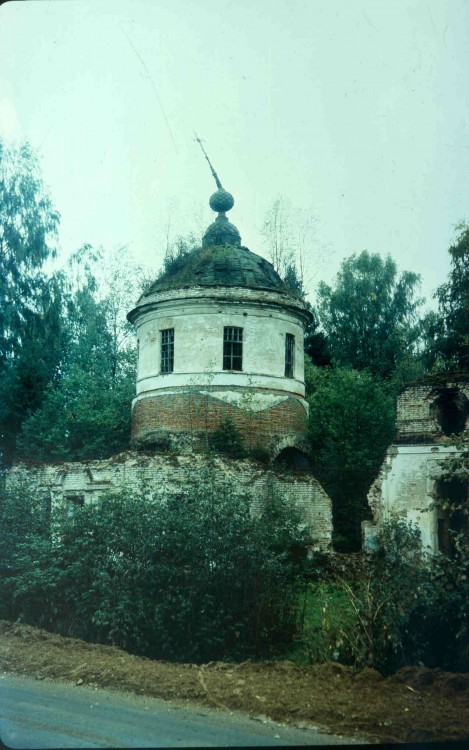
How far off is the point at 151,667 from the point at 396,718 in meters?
3.65

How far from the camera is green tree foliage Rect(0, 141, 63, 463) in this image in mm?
26484

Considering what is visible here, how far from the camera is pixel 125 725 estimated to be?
834 cm

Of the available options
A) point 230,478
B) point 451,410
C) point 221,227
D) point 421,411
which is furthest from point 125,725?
point 221,227

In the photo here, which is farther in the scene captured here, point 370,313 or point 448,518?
point 370,313

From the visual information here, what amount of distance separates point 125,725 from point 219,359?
48.3ft

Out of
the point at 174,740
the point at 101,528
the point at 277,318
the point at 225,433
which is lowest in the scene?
the point at 174,740

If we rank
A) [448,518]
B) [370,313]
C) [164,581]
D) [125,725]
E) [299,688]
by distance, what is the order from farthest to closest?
[370,313], [448,518], [164,581], [299,688], [125,725]

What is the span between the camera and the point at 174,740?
7.87 metres

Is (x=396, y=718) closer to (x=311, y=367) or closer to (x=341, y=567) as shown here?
(x=341, y=567)

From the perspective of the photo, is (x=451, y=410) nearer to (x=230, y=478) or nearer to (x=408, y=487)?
(x=408, y=487)

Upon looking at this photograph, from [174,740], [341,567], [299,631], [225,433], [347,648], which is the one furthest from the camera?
[225,433]

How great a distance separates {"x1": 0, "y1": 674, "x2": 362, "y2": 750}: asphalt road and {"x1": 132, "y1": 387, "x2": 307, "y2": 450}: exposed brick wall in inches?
502

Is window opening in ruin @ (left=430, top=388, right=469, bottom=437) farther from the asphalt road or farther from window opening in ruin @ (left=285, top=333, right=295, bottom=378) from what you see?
the asphalt road

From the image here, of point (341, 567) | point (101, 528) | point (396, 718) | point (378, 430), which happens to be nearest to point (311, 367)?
point (378, 430)
